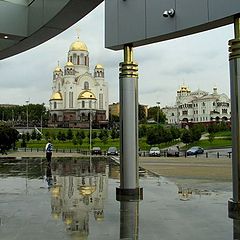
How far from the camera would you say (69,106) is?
354ft

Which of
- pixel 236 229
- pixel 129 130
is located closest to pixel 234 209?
pixel 236 229

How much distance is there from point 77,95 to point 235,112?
101 metres

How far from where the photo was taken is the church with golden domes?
344 ft

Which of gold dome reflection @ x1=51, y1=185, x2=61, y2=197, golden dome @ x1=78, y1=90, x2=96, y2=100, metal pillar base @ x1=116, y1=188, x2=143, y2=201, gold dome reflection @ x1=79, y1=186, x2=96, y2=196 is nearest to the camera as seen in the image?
metal pillar base @ x1=116, y1=188, x2=143, y2=201

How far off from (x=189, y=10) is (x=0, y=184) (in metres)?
9.15

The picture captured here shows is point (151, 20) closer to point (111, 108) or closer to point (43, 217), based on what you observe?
point (43, 217)

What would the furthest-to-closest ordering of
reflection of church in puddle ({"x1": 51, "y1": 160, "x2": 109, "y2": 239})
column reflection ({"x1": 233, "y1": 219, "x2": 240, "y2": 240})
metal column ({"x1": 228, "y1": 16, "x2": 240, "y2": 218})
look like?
metal column ({"x1": 228, "y1": 16, "x2": 240, "y2": 218}) < reflection of church in puddle ({"x1": 51, "y1": 160, "x2": 109, "y2": 239}) < column reflection ({"x1": 233, "y1": 219, "x2": 240, "y2": 240})

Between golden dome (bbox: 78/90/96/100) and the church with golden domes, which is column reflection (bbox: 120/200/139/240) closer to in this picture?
the church with golden domes

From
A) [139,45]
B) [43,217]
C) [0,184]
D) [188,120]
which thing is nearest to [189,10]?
[139,45]

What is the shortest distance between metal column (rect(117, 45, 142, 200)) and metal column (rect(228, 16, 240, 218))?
10.1 ft

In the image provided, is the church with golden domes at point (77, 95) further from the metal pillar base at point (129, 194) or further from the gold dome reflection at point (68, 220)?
the gold dome reflection at point (68, 220)

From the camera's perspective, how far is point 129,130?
10984mm

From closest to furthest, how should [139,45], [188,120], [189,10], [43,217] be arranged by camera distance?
[43,217] < [189,10] < [139,45] < [188,120]

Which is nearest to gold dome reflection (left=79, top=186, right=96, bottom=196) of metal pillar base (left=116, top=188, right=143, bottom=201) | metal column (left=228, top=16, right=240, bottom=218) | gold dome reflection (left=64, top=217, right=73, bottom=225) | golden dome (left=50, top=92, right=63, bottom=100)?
metal pillar base (left=116, top=188, right=143, bottom=201)
